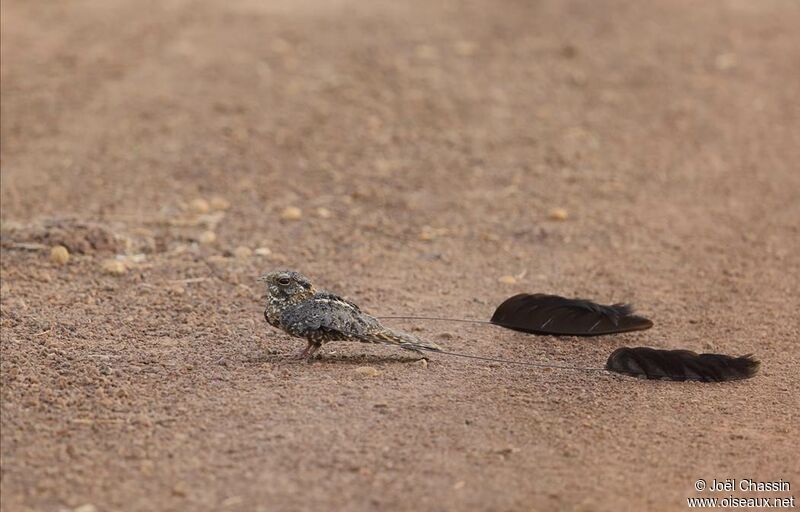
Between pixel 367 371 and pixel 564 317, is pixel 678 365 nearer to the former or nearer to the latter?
pixel 564 317

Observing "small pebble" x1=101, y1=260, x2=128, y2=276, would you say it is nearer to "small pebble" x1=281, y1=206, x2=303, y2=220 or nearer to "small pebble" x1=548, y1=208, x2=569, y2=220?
"small pebble" x1=281, y1=206, x2=303, y2=220

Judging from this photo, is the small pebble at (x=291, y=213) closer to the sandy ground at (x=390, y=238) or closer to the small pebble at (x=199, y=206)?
the sandy ground at (x=390, y=238)

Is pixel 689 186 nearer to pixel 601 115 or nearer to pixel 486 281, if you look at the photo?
pixel 601 115

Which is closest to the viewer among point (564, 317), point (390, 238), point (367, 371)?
point (367, 371)

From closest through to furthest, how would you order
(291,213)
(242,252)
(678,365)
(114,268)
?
1. (678,365)
2. (114,268)
3. (242,252)
4. (291,213)

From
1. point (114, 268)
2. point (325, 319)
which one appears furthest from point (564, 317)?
point (114, 268)

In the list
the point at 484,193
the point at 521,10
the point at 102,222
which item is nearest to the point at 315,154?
the point at 484,193

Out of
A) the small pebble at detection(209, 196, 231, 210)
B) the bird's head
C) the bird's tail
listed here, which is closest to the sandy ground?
the small pebble at detection(209, 196, 231, 210)
